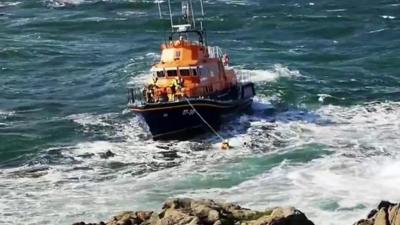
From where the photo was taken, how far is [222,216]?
21.3 meters

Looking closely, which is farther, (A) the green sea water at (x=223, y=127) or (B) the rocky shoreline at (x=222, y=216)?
(A) the green sea water at (x=223, y=127)

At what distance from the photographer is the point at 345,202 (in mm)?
26969

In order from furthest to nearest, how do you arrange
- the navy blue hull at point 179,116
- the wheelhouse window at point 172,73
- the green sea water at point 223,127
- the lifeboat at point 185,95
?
the wheelhouse window at point 172,73 → the lifeboat at point 185,95 → the navy blue hull at point 179,116 → the green sea water at point 223,127

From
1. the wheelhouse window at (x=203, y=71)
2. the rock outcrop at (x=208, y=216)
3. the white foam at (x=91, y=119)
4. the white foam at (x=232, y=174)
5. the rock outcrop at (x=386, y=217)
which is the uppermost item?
the wheelhouse window at (x=203, y=71)

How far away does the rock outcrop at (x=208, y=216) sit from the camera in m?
20.4

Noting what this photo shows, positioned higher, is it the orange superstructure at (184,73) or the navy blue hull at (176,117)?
the orange superstructure at (184,73)

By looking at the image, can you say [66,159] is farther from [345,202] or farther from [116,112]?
[345,202]

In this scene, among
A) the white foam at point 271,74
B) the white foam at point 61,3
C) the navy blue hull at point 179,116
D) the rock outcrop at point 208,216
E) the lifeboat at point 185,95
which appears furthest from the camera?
the white foam at point 61,3

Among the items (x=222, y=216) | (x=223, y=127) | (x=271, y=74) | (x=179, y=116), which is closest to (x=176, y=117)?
(x=179, y=116)

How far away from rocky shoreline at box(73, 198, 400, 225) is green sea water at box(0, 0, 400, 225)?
4.01 metres

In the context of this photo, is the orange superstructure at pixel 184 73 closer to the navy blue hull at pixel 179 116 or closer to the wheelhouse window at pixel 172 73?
the wheelhouse window at pixel 172 73

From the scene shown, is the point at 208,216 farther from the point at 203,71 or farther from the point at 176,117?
the point at 203,71

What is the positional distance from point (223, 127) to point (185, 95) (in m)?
2.88

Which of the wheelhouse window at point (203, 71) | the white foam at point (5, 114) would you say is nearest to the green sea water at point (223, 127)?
the white foam at point (5, 114)
